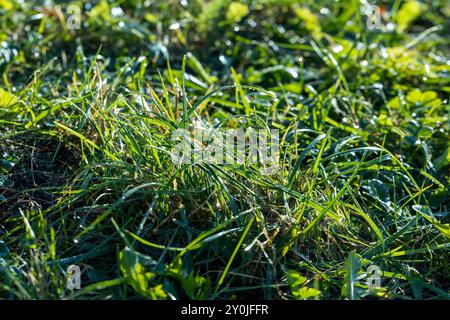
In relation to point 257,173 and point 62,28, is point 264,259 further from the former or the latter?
point 62,28

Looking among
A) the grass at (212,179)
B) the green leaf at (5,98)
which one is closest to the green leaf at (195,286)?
the grass at (212,179)

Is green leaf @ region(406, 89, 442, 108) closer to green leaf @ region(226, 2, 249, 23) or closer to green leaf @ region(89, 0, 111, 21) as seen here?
green leaf @ region(226, 2, 249, 23)

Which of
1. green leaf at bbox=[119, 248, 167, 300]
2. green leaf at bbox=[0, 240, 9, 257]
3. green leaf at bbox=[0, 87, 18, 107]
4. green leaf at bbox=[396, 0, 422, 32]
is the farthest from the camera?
green leaf at bbox=[396, 0, 422, 32]

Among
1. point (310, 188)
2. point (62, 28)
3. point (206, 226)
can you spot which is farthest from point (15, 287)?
point (62, 28)

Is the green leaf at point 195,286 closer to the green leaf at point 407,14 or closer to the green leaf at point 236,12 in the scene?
the green leaf at point 236,12

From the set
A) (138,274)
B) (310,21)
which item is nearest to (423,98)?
(310,21)

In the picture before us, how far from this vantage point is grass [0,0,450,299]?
164cm

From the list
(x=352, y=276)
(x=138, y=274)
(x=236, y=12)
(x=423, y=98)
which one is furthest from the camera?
(x=236, y=12)

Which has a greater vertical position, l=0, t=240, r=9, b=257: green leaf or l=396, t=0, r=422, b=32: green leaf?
l=396, t=0, r=422, b=32: green leaf

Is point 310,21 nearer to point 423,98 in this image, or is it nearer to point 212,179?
point 423,98

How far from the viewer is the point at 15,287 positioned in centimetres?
155

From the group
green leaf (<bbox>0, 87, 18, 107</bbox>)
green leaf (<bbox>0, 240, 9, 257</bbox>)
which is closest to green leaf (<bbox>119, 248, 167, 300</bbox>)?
green leaf (<bbox>0, 240, 9, 257</bbox>)

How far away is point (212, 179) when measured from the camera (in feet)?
5.75

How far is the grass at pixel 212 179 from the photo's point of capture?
64.4 inches
